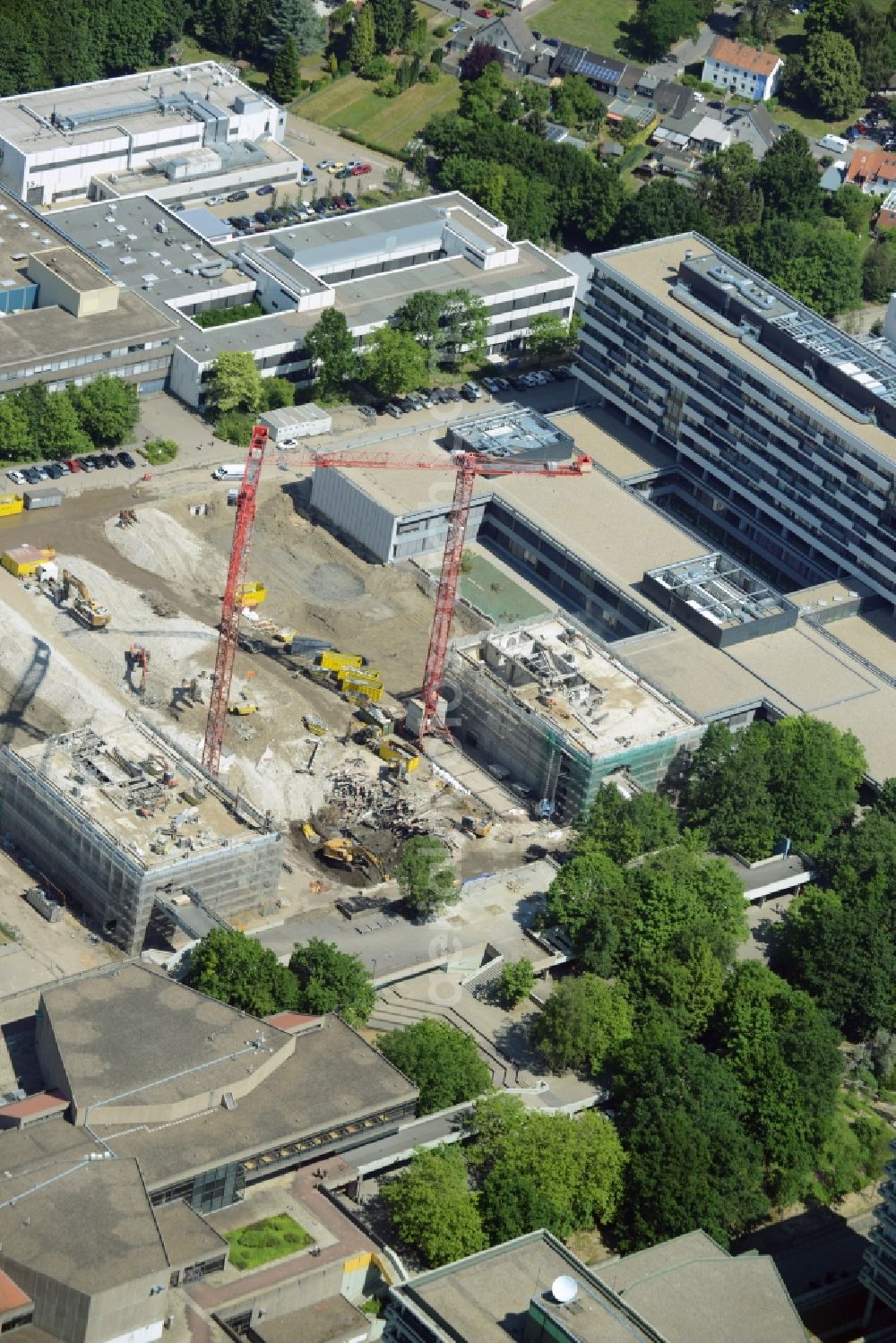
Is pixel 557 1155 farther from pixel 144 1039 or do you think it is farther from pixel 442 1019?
pixel 144 1039

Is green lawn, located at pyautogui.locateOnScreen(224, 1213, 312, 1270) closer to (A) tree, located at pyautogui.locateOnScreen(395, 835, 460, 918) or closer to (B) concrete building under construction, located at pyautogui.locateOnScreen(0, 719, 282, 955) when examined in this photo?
(B) concrete building under construction, located at pyautogui.locateOnScreen(0, 719, 282, 955)

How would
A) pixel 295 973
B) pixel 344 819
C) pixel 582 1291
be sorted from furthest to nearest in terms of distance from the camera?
pixel 344 819, pixel 295 973, pixel 582 1291

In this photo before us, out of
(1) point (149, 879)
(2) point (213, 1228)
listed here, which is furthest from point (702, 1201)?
(1) point (149, 879)

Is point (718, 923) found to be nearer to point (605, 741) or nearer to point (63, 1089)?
point (605, 741)

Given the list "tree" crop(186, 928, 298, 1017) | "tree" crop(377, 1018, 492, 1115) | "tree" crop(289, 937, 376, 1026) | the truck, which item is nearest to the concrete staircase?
"tree" crop(289, 937, 376, 1026)

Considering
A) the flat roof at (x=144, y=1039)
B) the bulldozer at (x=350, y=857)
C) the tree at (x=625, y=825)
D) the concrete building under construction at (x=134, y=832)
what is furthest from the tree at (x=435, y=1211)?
the tree at (x=625, y=825)

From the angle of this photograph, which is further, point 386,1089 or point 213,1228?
point 386,1089

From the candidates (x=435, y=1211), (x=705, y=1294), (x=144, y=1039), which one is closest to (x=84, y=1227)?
(x=144, y=1039)
